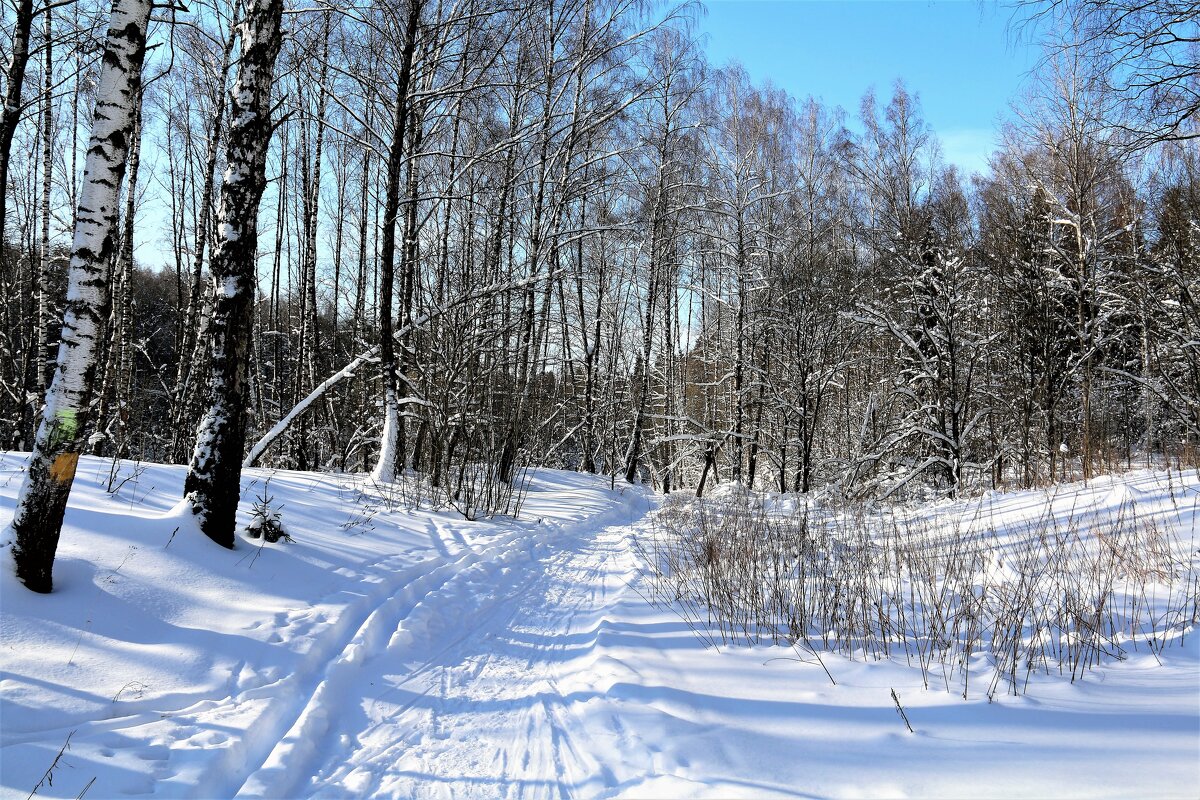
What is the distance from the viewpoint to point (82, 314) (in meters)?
3.62

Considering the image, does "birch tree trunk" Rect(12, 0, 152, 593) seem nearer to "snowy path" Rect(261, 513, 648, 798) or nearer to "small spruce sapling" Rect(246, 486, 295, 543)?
"small spruce sapling" Rect(246, 486, 295, 543)

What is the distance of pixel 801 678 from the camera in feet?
11.0

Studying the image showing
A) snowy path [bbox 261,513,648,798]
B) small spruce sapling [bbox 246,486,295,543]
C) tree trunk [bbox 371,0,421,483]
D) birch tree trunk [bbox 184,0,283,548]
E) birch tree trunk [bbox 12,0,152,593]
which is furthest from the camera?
tree trunk [bbox 371,0,421,483]

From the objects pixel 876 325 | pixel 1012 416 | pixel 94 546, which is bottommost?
pixel 94 546

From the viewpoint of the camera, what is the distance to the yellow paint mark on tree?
3.58 m

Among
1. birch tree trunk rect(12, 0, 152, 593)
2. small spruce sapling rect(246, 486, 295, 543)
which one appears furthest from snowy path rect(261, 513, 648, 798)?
birch tree trunk rect(12, 0, 152, 593)

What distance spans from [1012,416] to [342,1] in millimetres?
17918

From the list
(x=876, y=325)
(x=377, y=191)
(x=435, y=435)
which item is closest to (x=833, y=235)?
(x=876, y=325)

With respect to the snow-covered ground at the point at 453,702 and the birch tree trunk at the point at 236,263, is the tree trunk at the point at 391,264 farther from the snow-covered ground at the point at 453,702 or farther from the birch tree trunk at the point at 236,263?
the snow-covered ground at the point at 453,702

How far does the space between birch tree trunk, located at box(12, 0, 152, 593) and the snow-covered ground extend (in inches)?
12.7

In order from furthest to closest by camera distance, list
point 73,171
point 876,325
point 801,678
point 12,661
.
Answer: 1. point 73,171
2. point 876,325
3. point 801,678
4. point 12,661

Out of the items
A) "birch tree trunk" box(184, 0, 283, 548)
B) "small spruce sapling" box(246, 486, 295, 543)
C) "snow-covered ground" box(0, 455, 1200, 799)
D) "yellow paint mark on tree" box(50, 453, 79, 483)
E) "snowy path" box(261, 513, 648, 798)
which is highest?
"birch tree trunk" box(184, 0, 283, 548)

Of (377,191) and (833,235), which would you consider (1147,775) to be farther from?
(833,235)

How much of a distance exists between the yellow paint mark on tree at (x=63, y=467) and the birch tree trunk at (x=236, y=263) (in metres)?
1.47
